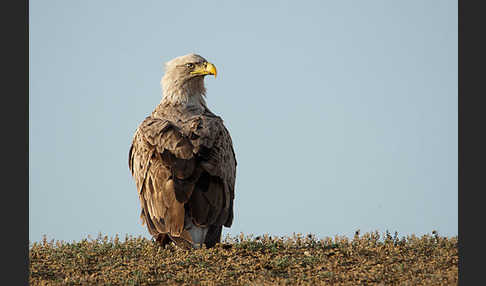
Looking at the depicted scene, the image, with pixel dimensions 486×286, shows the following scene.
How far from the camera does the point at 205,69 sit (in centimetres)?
1513

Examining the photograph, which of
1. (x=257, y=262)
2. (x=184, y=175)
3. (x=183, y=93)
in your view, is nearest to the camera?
(x=257, y=262)

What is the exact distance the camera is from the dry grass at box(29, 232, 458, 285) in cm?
1037

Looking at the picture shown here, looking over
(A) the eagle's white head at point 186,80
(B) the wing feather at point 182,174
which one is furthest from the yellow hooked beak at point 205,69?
(B) the wing feather at point 182,174

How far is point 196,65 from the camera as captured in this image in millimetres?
15258

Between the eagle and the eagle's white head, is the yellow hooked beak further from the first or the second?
the eagle

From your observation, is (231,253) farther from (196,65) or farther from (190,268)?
(196,65)

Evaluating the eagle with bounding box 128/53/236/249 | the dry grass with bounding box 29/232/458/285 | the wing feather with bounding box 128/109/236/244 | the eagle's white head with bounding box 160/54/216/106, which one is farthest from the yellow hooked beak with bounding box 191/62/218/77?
the dry grass with bounding box 29/232/458/285

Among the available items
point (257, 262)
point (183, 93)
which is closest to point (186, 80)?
point (183, 93)

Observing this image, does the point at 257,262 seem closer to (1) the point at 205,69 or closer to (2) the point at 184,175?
(2) the point at 184,175

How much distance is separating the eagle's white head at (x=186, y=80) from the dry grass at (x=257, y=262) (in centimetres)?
372

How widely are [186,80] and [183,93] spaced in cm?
33

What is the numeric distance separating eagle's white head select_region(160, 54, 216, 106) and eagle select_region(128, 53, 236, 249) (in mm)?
511

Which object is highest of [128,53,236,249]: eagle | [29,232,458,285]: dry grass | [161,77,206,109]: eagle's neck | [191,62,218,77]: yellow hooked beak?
[191,62,218,77]: yellow hooked beak

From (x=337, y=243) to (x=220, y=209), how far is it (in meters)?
2.43
